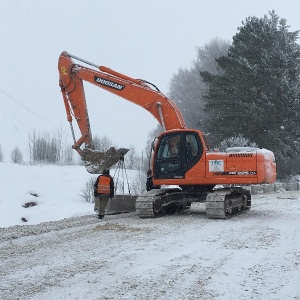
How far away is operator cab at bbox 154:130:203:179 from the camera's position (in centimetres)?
1227

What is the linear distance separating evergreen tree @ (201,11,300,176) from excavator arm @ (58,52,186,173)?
1772 centimetres

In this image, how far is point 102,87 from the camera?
13.7 m

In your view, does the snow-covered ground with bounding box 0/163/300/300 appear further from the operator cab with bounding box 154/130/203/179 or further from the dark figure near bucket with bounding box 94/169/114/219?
the operator cab with bounding box 154/130/203/179

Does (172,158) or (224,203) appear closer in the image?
Result: (224,203)

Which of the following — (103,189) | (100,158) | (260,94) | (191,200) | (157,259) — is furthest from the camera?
(260,94)

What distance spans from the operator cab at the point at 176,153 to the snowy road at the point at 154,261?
2.07m

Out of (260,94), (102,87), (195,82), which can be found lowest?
(102,87)

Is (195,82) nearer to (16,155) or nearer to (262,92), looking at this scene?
(262,92)

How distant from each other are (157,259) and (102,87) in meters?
8.01

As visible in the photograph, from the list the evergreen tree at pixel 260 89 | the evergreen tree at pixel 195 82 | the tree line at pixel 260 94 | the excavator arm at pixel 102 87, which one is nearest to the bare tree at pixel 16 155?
the tree line at pixel 260 94

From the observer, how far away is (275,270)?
5.93 m

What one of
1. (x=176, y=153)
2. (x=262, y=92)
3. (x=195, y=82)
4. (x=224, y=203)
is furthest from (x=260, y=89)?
(x=224, y=203)

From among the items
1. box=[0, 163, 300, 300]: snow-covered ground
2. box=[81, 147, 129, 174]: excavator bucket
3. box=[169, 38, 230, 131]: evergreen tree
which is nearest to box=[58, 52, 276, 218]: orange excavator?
box=[81, 147, 129, 174]: excavator bucket

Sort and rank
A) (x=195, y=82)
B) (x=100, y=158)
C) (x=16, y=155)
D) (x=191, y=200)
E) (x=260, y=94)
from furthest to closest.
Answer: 1. (x=195, y=82)
2. (x=16, y=155)
3. (x=260, y=94)
4. (x=191, y=200)
5. (x=100, y=158)
